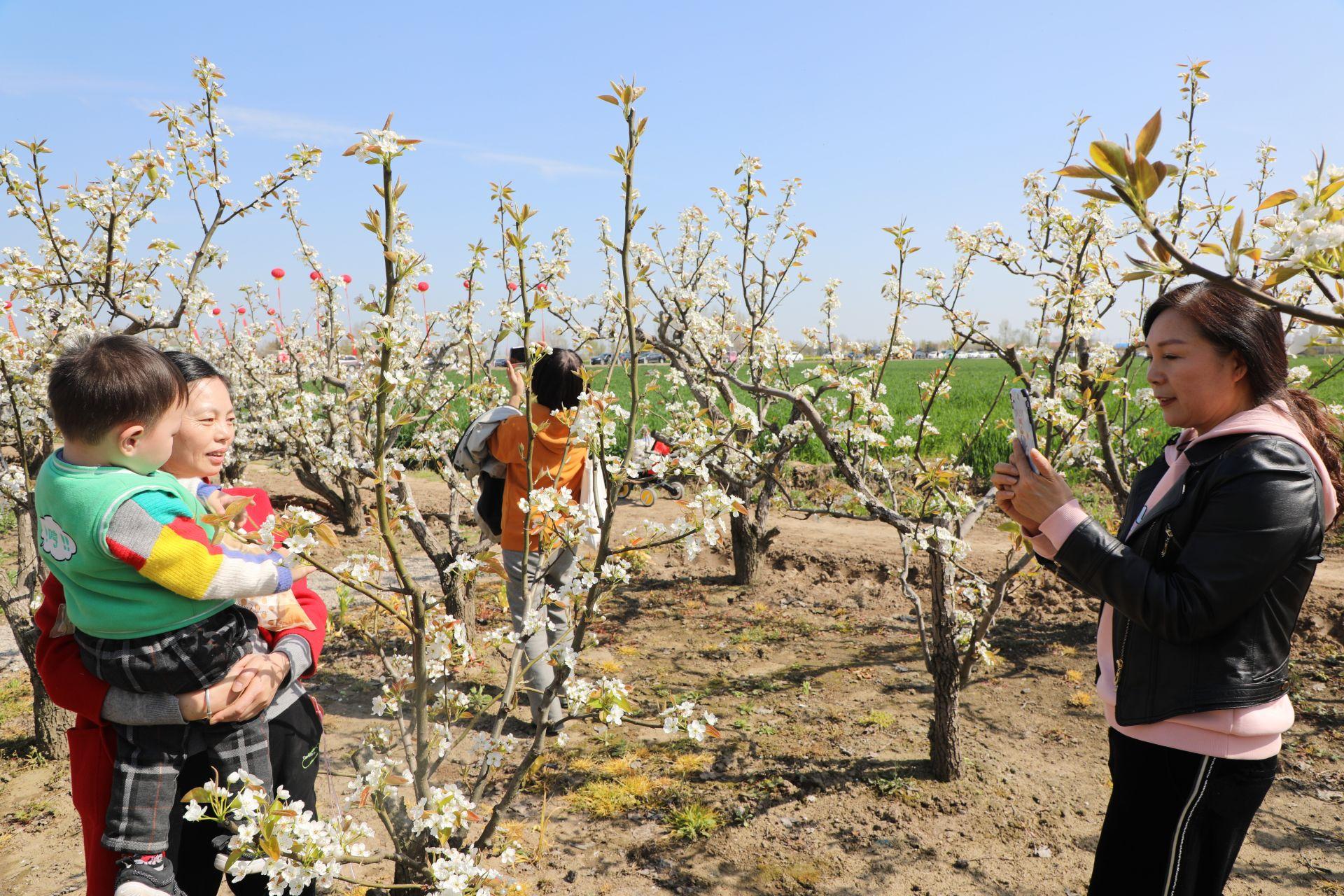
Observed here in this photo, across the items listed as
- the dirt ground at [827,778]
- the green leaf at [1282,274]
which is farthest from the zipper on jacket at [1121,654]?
the dirt ground at [827,778]

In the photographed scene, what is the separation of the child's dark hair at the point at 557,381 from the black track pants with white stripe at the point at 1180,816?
2317 mm

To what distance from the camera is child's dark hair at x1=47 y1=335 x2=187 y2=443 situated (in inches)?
61.6

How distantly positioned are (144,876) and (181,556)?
2.41 feet

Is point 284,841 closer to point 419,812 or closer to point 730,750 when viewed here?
point 419,812

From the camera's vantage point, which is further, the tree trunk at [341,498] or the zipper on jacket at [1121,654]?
the tree trunk at [341,498]

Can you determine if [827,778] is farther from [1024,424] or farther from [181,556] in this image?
[181,556]

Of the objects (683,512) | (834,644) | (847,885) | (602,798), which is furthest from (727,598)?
(683,512)

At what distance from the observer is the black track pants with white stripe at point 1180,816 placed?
1.59m

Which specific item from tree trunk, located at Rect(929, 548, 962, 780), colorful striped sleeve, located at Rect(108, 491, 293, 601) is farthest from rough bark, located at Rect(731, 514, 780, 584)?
colorful striped sleeve, located at Rect(108, 491, 293, 601)

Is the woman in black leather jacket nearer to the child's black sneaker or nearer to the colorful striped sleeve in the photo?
the colorful striped sleeve

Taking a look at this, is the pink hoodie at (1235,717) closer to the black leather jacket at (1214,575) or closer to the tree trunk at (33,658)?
the black leather jacket at (1214,575)

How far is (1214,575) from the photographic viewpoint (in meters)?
1.48

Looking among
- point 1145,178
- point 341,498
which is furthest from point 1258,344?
point 341,498

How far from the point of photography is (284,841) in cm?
147
